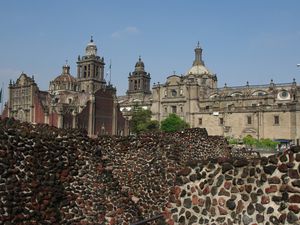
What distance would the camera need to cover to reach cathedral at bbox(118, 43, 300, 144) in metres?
68.1

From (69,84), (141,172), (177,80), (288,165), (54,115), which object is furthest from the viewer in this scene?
(69,84)

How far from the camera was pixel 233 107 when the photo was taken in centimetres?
7362

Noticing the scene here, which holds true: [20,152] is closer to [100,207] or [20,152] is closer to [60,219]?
[60,219]

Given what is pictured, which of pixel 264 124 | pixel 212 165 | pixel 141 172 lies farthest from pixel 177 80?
pixel 212 165

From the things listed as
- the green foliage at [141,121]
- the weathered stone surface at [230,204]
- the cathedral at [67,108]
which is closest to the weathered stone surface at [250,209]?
the weathered stone surface at [230,204]

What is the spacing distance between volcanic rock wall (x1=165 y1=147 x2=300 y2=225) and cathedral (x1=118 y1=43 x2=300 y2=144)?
6130 cm

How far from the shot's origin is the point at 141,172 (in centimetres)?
1196

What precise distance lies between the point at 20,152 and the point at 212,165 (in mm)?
3613

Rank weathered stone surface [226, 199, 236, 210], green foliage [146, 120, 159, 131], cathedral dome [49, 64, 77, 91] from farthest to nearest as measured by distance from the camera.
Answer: cathedral dome [49, 64, 77, 91] < green foliage [146, 120, 159, 131] < weathered stone surface [226, 199, 236, 210]

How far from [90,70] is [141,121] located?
73.5ft

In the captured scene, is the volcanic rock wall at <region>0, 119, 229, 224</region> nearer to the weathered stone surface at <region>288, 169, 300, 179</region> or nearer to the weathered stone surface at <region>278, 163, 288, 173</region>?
the weathered stone surface at <region>278, 163, 288, 173</region>

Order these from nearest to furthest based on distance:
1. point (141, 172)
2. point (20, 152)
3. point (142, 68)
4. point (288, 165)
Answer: point (288, 165) < point (20, 152) < point (141, 172) < point (142, 68)

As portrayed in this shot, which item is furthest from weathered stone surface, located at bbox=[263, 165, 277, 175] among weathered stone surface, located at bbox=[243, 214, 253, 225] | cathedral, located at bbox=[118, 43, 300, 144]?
cathedral, located at bbox=[118, 43, 300, 144]

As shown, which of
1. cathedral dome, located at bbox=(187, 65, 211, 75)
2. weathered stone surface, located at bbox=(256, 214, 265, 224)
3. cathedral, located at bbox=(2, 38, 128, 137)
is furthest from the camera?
cathedral dome, located at bbox=(187, 65, 211, 75)
